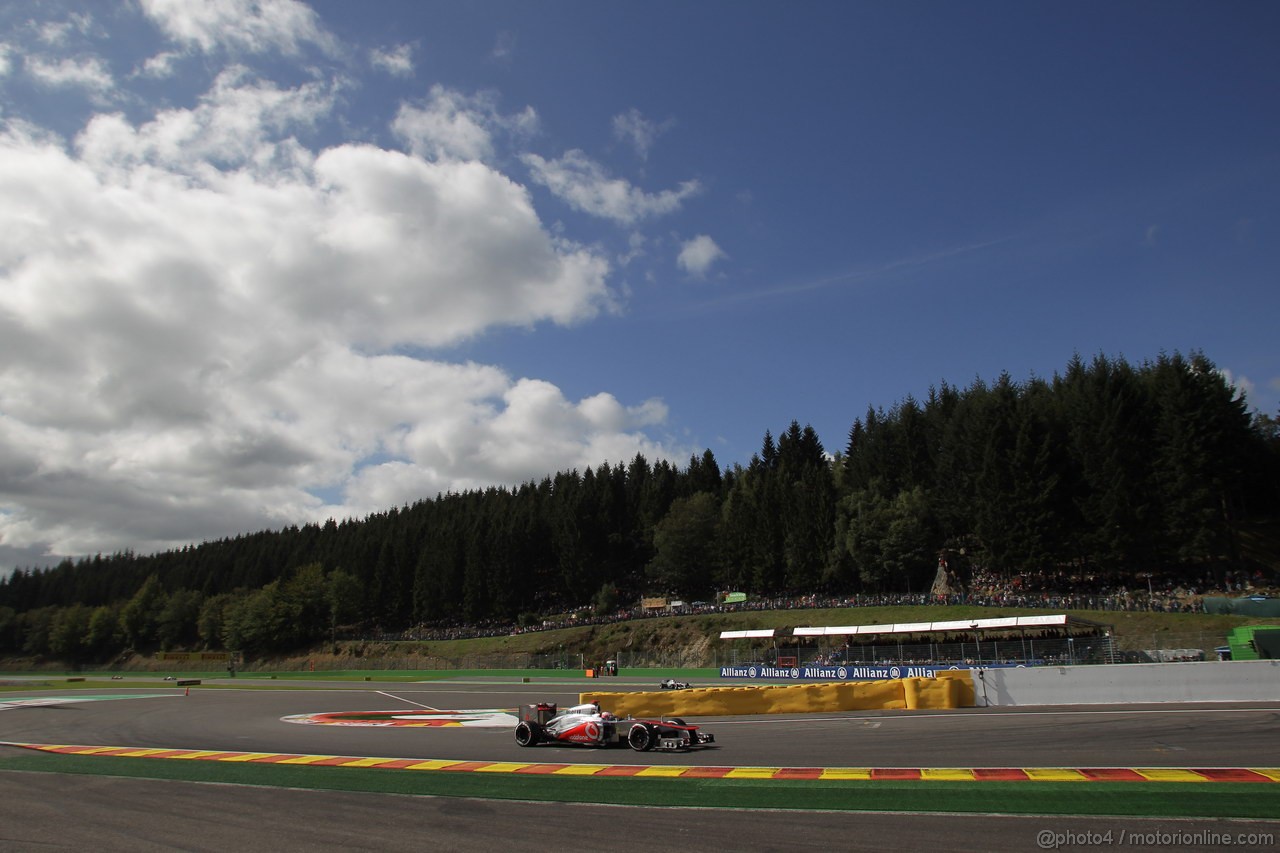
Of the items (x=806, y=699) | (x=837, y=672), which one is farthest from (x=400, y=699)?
(x=806, y=699)

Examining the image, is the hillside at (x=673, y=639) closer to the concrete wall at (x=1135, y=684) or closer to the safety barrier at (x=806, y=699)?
the concrete wall at (x=1135, y=684)

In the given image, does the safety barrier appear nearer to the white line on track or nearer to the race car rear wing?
the race car rear wing

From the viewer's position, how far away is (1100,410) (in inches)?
2687

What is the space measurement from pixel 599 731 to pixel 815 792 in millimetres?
8643

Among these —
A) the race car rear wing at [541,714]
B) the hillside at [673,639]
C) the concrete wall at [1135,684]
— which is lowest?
the hillside at [673,639]

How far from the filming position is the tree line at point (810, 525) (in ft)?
205

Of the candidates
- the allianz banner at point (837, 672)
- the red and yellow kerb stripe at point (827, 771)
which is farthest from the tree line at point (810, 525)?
the red and yellow kerb stripe at point (827, 771)

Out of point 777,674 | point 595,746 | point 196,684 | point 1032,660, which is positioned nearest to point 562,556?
point 196,684

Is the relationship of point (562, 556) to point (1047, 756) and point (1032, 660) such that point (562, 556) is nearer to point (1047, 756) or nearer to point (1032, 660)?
point (1032, 660)

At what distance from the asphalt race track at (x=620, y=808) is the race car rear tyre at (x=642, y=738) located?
1.11ft

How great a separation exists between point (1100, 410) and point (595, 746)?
65.3 metres

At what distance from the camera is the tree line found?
2463 inches

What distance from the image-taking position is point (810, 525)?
86000mm

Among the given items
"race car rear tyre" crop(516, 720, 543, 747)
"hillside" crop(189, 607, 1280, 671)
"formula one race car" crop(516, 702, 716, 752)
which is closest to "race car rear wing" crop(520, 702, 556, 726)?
"formula one race car" crop(516, 702, 716, 752)
